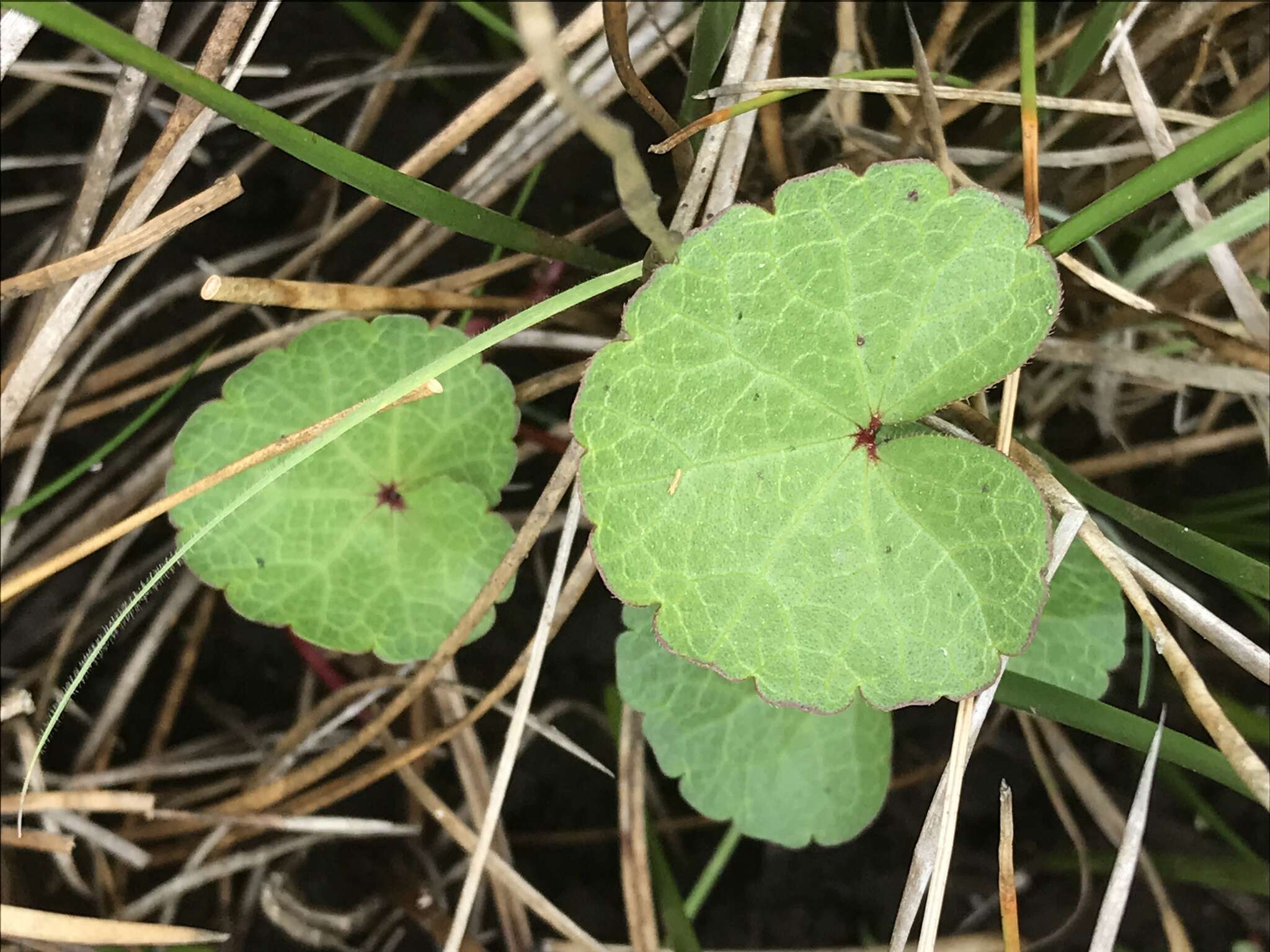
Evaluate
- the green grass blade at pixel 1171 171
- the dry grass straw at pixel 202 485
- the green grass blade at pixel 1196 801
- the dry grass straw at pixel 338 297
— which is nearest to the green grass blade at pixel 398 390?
the dry grass straw at pixel 202 485

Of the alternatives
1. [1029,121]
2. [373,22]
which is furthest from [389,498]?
[1029,121]

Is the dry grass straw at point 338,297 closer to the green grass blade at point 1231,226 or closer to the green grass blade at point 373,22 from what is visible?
the green grass blade at point 373,22

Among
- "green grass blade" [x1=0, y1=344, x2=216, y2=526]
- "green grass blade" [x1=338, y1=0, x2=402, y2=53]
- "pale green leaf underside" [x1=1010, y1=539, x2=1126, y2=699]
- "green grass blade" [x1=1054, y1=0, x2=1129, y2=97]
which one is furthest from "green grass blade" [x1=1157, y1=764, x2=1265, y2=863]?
"green grass blade" [x1=338, y1=0, x2=402, y2=53]

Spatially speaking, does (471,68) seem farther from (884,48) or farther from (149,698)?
(149,698)

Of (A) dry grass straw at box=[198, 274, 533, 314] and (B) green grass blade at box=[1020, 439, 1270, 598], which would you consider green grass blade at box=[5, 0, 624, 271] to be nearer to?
(A) dry grass straw at box=[198, 274, 533, 314]

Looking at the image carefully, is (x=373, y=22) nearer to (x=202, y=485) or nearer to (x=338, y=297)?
(x=338, y=297)
